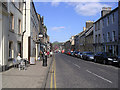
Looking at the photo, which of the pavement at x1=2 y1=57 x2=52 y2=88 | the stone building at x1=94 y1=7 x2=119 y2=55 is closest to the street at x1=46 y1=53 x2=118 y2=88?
the pavement at x1=2 y1=57 x2=52 y2=88

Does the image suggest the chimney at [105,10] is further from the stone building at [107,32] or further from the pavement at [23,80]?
the pavement at [23,80]

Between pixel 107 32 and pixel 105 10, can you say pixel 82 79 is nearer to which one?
pixel 107 32

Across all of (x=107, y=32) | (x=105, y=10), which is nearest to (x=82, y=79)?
(x=107, y=32)

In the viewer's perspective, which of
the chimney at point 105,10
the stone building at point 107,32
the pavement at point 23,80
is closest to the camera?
the pavement at point 23,80

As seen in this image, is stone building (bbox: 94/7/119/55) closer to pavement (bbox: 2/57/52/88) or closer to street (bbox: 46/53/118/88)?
street (bbox: 46/53/118/88)

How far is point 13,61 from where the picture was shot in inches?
580

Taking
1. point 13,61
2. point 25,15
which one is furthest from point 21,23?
point 13,61

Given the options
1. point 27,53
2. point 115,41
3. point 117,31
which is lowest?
point 27,53

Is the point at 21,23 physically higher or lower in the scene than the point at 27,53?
higher

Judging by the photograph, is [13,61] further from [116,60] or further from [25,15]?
[116,60]

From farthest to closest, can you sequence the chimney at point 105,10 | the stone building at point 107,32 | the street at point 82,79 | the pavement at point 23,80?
the chimney at point 105,10 → the stone building at point 107,32 → the street at point 82,79 → the pavement at point 23,80

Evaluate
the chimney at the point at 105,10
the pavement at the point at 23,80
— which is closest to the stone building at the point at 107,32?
the chimney at the point at 105,10

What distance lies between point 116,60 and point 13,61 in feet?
40.8

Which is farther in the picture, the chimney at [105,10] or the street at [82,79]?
the chimney at [105,10]
